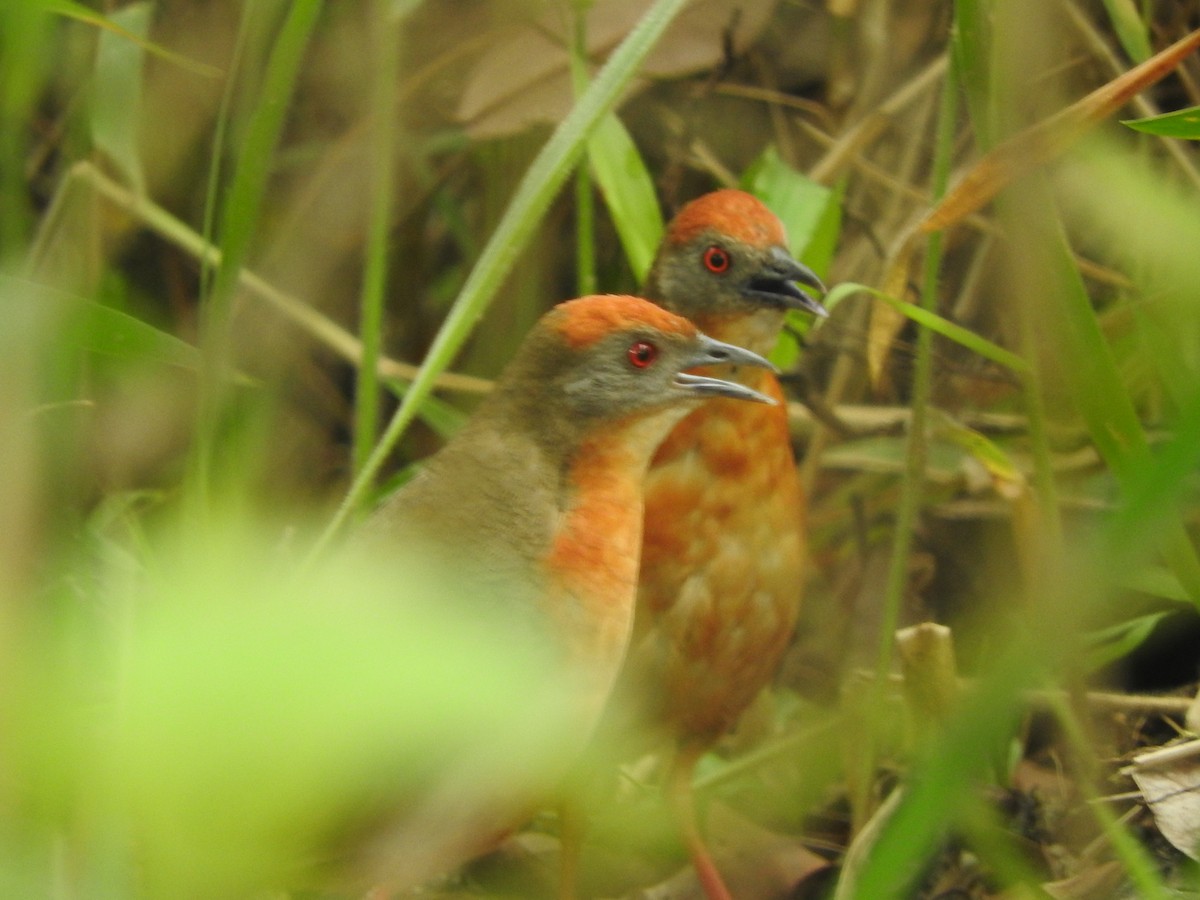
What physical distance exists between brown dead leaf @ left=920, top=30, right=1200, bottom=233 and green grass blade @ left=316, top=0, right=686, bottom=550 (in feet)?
1.64

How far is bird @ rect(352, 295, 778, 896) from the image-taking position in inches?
84.8

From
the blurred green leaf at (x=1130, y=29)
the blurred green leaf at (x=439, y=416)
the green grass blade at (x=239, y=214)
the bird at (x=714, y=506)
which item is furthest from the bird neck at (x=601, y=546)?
the blurred green leaf at (x=1130, y=29)

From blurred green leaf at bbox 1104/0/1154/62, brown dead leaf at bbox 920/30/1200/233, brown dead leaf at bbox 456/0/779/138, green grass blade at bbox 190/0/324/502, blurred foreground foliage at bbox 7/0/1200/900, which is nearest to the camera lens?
blurred foreground foliage at bbox 7/0/1200/900

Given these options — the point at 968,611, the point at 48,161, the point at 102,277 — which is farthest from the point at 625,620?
the point at 48,161

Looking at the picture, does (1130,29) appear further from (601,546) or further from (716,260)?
(601,546)

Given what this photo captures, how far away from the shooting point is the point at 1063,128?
194 cm

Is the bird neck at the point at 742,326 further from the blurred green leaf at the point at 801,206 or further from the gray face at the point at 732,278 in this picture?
the blurred green leaf at the point at 801,206

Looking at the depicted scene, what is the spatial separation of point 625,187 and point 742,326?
0.44 m

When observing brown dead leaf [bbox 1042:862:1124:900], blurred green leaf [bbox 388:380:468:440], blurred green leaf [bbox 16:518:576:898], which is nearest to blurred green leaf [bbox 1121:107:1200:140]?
brown dead leaf [bbox 1042:862:1124:900]

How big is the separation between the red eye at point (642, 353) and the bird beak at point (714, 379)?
0.19ft

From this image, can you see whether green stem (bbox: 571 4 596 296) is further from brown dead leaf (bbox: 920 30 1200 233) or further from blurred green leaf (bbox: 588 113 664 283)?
brown dead leaf (bbox: 920 30 1200 233)

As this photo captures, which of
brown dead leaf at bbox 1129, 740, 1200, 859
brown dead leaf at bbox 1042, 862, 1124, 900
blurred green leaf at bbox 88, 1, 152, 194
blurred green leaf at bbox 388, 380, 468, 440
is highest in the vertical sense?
blurred green leaf at bbox 88, 1, 152, 194

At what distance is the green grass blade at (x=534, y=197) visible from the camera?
2.02m

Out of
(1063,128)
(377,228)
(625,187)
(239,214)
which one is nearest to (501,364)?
(625,187)
